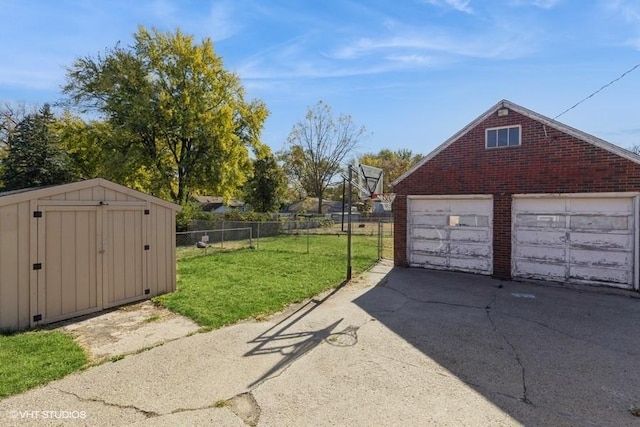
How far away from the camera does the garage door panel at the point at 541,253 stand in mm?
8867

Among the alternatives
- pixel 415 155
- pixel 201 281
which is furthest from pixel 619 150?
pixel 415 155

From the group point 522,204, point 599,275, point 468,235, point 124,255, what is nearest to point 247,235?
point 468,235

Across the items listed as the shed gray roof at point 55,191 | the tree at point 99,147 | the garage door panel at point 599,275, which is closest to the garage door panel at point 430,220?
the garage door panel at point 599,275

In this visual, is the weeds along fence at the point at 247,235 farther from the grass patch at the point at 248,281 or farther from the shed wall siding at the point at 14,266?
the shed wall siding at the point at 14,266

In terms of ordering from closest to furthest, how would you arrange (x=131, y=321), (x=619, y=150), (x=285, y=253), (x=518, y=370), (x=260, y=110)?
(x=518, y=370) → (x=131, y=321) → (x=619, y=150) → (x=285, y=253) → (x=260, y=110)

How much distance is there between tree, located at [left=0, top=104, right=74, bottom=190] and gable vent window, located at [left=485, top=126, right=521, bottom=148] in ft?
86.6

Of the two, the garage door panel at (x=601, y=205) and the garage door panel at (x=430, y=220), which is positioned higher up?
the garage door panel at (x=601, y=205)

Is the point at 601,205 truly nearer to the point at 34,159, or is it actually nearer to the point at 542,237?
the point at 542,237

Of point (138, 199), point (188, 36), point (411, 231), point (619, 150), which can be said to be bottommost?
point (411, 231)

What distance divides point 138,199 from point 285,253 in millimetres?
7463

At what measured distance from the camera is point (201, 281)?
29.6 feet

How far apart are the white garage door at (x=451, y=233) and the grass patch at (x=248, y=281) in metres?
1.90

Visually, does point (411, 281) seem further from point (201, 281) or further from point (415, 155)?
point (415, 155)

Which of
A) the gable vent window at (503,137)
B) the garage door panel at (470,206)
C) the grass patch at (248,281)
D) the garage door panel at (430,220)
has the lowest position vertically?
the grass patch at (248,281)
